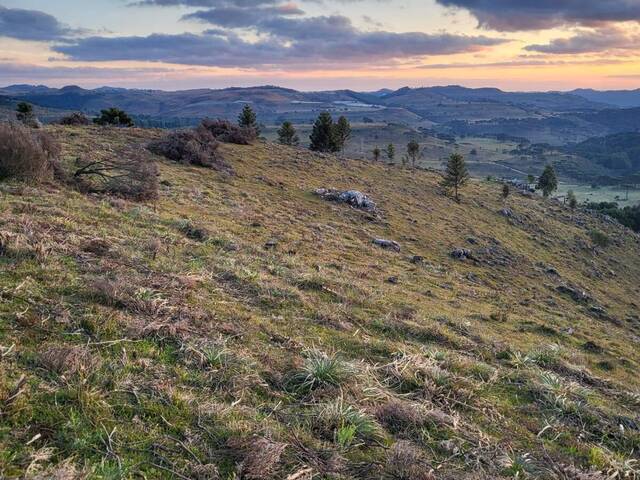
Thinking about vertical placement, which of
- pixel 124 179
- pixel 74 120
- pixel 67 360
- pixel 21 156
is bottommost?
pixel 67 360

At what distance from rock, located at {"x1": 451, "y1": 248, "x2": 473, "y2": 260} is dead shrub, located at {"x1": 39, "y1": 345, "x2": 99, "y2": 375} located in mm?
30981

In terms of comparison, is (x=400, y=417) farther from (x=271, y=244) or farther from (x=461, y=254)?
(x=461, y=254)

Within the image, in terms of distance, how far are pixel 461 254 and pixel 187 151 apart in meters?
22.5

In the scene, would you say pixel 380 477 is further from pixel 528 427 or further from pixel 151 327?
pixel 151 327

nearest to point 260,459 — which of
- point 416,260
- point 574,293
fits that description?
point 416,260

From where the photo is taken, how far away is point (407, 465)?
511 cm

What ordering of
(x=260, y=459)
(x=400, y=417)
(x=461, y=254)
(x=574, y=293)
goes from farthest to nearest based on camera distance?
(x=574, y=293)
(x=461, y=254)
(x=400, y=417)
(x=260, y=459)

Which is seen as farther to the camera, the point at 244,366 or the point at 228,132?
the point at 228,132

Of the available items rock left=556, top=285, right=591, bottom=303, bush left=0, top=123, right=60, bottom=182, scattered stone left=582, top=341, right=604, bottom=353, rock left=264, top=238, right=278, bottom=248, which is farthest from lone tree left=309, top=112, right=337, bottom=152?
scattered stone left=582, top=341, right=604, bottom=353

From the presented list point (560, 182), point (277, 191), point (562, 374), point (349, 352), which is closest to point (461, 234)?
point (277, 191)

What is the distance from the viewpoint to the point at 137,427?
5.03 metres

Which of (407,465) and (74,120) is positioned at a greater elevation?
(74,120)

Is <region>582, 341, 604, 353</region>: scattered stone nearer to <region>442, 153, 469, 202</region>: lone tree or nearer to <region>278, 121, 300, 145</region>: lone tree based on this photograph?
<region>442, 153, 469, 202</region>: lone tree

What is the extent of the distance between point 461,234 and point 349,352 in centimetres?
3508
